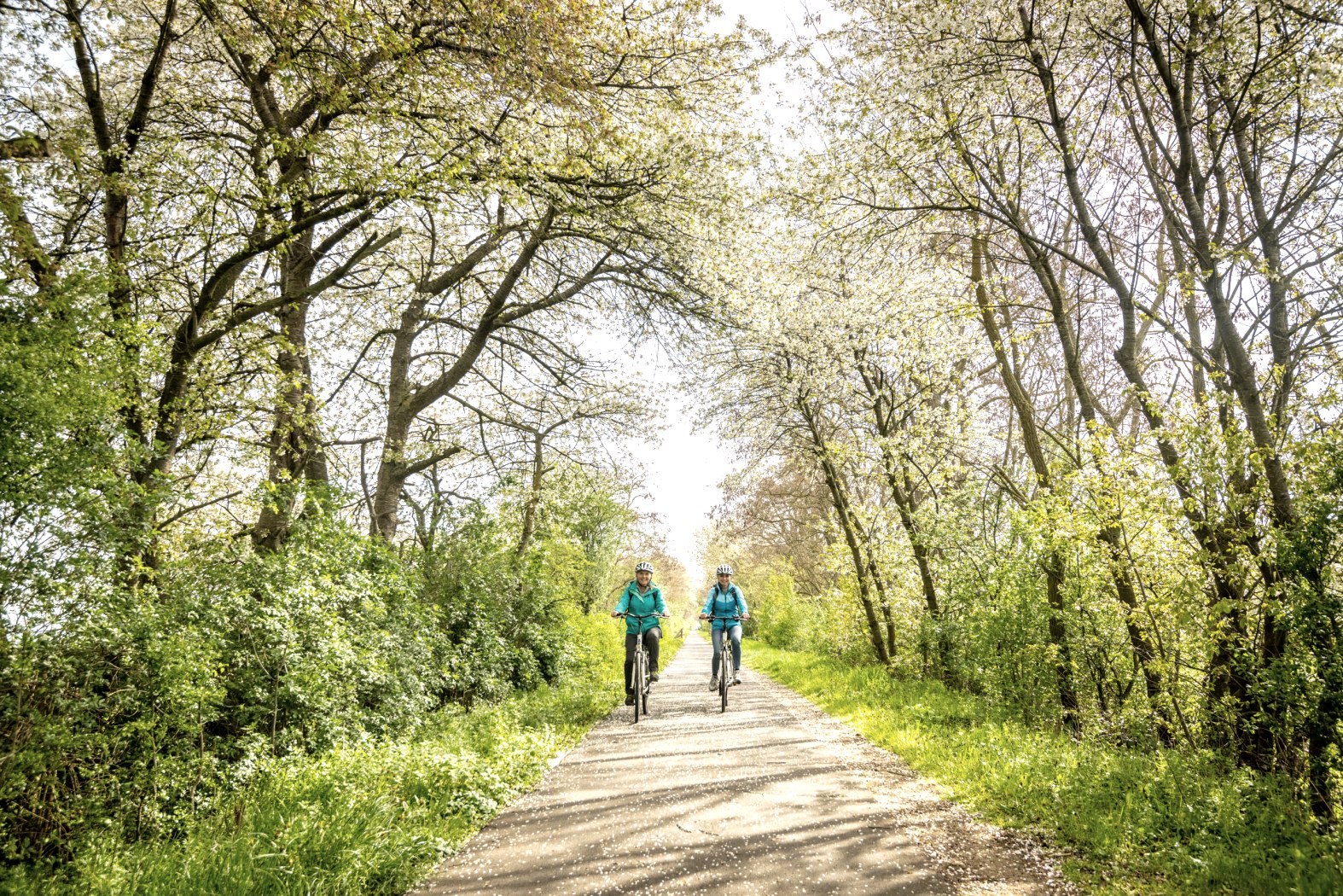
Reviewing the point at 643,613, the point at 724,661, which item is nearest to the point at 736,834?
the point at 643,613

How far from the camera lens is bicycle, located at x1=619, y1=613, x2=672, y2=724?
28.7 feet

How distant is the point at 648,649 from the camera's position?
31.0 ft

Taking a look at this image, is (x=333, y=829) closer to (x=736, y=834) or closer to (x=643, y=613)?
(x=736, y=834)

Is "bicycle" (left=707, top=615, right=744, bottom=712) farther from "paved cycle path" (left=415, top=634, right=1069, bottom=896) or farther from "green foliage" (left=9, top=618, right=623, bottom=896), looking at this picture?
"green foliage" (left=9, top=618, right=623, bottom=896)

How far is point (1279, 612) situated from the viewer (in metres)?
4.04

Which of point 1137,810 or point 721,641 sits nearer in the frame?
point 1137,810

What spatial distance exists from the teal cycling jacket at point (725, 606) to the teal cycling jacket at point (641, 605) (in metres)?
0.94

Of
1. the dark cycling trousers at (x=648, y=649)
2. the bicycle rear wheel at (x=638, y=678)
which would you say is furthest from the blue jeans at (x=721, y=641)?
the bicycle rear wheel at (x=638, y=678)

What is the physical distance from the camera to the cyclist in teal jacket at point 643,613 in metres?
9.16

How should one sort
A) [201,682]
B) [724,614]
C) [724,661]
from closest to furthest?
1. [201,682]
2. [724,661]
3. [724,614]

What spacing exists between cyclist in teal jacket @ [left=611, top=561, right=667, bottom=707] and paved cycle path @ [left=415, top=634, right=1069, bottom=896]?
2.21m

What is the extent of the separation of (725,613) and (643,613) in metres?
1.55

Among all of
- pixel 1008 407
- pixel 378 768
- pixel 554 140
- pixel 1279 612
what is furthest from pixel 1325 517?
pixel 1008 407

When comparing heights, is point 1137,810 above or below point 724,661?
below
